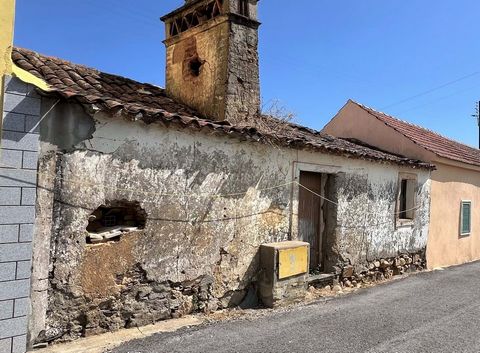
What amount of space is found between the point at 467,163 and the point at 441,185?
3.99ft

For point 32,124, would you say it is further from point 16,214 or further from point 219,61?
point 219,61

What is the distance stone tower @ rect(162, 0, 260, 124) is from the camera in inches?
311

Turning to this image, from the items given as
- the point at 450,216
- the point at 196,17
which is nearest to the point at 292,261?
the point at 196,17

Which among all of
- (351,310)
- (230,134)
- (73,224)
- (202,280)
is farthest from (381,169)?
(73,224)

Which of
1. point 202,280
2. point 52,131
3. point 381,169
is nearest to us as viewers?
point 52,131

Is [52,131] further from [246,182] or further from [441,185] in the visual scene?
[441,185]

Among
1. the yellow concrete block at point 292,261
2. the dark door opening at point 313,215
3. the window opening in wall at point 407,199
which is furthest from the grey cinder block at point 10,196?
the window opening in wall at point 407,199

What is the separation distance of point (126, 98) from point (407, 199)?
7644 mm

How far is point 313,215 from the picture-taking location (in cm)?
888

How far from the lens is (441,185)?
12.2m

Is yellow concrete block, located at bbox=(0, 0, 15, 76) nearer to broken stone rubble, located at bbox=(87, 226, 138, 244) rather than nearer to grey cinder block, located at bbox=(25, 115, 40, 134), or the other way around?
grey cinder block, located at bbox=(25, 115, 40, 134)

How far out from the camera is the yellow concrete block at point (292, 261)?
7.05 metres

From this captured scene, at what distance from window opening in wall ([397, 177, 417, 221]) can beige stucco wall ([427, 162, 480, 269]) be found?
0.96m

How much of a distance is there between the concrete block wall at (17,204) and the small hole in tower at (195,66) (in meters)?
4.27
